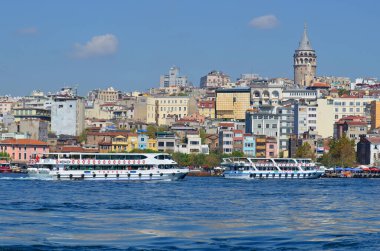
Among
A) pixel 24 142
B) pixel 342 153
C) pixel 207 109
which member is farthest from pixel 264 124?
pixel 207 109

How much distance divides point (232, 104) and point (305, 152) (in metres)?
37.0

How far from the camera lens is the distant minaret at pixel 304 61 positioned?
164500 mm

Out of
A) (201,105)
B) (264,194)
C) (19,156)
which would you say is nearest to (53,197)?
(264,194)

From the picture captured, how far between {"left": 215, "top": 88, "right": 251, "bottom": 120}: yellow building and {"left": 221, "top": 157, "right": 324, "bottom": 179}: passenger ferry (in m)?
50.1

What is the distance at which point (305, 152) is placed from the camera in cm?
8681

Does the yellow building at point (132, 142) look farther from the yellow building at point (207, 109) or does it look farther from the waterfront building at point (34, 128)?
the yellow building at point (207, 109)

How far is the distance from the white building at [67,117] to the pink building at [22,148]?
494 inches

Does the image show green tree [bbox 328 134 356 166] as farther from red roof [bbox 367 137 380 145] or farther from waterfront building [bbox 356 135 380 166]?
red roof [bbox 367 137 380 145]

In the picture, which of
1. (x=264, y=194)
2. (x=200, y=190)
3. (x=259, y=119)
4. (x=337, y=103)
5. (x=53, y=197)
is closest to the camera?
(x=53, y=197)

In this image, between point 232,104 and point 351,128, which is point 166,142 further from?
point 232,104

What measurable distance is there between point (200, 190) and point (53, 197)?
9.68m

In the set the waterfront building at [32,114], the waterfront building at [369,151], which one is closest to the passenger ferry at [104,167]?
the waterfront building at [369,151]

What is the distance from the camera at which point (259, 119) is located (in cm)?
10356

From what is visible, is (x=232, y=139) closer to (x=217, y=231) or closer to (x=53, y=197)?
(x=53, y=197)
